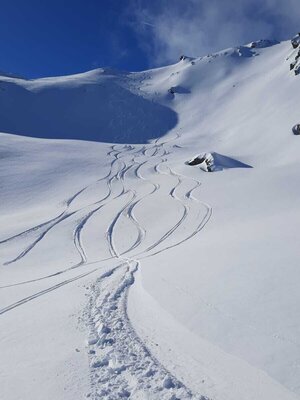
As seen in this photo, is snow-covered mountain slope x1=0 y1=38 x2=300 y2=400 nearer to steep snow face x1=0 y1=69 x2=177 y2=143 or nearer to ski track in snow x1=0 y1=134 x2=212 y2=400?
ski track in snow x1=0 y1=134 x2=212 y2=400

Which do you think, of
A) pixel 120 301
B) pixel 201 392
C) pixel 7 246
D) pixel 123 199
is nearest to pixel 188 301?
pixel 120 301

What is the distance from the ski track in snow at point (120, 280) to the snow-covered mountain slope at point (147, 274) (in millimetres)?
39

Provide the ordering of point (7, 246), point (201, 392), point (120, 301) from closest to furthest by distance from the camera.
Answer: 1. point (201, 392)
2. point (120, 301)
3. point (7, 246)

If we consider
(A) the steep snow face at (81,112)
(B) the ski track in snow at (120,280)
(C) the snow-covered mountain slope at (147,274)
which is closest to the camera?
(B) the ski track in snow at (120,280)

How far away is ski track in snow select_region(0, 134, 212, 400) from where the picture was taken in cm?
675

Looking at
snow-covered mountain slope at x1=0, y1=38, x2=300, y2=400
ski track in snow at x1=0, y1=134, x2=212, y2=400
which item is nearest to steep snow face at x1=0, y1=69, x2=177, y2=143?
snow-covered mountain slope at x1=0, y1=38, x2=300, y2=400

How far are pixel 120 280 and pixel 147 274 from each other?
89cm

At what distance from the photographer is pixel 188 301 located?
9.63 metres

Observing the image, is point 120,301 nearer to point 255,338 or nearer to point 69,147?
point 255,338

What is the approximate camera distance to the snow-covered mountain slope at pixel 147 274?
22.9ft

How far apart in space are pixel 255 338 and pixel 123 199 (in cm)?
2232

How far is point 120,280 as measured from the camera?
41.0 ft

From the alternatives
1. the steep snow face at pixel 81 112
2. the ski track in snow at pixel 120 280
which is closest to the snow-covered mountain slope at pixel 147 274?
the ski track in snow at pixel 120 280

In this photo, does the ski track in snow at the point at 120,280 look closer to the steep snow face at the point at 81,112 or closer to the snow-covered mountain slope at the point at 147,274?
the snow-covered mountain slope at the point at 147,274
